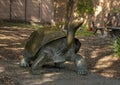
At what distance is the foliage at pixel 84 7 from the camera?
2325cm

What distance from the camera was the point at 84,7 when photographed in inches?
925

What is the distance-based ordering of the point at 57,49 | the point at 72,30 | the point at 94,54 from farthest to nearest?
1. the point at 94,54
2. the point at 57,49
3. the point at 72,30

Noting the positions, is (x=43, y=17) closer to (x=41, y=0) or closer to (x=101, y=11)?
(x=41, y=0)

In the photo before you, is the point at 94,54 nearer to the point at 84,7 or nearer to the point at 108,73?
the point at 108,73

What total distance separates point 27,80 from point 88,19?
54.8 feet

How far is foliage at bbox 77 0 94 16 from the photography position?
2325 cm

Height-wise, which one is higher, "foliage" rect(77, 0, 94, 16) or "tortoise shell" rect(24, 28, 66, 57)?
"foliage" rect(77, 0, 94, 16)

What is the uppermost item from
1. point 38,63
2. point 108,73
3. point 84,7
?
point 84,7

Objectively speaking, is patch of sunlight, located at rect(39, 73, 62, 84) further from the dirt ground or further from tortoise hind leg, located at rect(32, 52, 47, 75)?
tortoise hind leg, located at rect(32, 52, 47, 75)

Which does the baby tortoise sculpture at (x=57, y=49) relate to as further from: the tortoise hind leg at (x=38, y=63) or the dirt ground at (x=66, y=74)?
the dirt ground at (x=66, y=74)

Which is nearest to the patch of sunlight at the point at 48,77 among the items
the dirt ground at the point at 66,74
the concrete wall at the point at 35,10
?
the dirt ground at the point at 66,74

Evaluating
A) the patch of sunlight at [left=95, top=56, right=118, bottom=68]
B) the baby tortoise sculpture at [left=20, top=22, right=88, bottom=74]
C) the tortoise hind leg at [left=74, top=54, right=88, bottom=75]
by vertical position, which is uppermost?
the baby tortoise sculpture at [left=20, top=22, right=88, bottom=74]

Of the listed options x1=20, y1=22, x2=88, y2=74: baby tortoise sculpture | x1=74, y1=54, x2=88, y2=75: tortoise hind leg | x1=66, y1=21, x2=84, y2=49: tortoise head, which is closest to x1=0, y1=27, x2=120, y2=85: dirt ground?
x1=74, y1=54, x2=88, y2=75: tortoise hind leg

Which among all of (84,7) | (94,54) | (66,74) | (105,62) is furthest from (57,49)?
(84,7)
